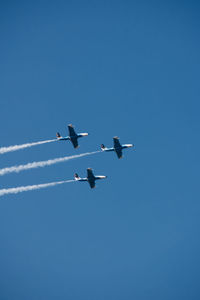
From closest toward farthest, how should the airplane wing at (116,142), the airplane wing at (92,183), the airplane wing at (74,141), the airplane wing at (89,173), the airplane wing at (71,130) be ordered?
1. the airplane wing at (89,173)
2. the airplane wing at (71,130)
3. the airplane wing at (92,183)
4. the airplane wing at (74,141)
5. the airplane wing at (116,142)

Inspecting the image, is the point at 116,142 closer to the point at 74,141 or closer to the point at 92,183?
the point at 74,141

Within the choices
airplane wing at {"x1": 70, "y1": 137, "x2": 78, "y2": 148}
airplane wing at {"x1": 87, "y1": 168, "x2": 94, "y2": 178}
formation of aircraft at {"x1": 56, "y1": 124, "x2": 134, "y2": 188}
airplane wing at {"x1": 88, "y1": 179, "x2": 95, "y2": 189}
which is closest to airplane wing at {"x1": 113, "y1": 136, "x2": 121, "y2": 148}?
A: formation of aircraft at {"x1": 56, "y1": 124, "x2": 134, "y2": 188}

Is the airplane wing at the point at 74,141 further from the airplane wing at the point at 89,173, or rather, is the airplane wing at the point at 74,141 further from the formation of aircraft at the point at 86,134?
the airplane wing at the point at 89,173

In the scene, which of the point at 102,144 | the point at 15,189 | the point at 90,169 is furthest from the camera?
the point at 102,144

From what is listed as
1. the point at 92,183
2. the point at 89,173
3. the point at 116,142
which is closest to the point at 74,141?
the point at 89,173

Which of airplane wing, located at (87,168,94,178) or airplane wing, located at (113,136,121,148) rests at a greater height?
airplane wing, located at (113,136,121,148)

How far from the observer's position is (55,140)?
8175 centimetres

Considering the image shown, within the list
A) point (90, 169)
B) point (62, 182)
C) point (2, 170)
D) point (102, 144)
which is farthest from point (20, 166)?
point (102, 144)

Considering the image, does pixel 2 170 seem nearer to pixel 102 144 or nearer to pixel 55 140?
pixel 55 140

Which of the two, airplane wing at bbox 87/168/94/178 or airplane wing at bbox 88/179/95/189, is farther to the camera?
airplane wing at bbox 88/179/95/189

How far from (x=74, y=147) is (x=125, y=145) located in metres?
12.1

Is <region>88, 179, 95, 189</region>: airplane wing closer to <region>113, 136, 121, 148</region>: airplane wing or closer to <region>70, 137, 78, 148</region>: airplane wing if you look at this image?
<region>70, 137, 78, 148</region>: airplane wing

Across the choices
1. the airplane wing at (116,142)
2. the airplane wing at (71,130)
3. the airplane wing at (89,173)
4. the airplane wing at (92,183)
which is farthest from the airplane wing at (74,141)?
the airplane wing at (116,142)

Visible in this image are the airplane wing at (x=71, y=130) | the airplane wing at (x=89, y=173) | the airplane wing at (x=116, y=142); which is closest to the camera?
the airplane wing at (x=89, y=173)
